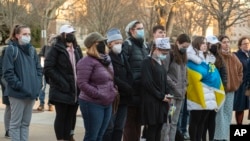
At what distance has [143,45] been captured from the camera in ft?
25.7

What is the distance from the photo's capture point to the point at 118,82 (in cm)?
713

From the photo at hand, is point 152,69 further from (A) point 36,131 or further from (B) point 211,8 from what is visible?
(B) point 211,8

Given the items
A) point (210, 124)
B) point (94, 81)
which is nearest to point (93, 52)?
point (94, 81)

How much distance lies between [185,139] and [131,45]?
7.84 feet

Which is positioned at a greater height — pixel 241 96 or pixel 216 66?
pixel 216 66

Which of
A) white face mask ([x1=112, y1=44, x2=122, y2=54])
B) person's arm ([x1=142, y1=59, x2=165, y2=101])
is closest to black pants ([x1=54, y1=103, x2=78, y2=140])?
white face mask ([x1=112, y1=44, x2=122, y2=54])

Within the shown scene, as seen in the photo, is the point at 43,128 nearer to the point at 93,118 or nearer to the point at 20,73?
the point at 20,73

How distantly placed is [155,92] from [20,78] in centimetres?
188

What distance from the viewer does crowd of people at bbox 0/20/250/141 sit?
6688mm

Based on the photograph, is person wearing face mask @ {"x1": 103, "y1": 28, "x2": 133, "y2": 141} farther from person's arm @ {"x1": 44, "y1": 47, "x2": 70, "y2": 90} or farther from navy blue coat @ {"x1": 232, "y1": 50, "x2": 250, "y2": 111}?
navy blue coat @ {"x1": 232, "y1": 50, "x2": 250, "y2": 111}

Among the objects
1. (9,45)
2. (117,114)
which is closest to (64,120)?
(117,114)

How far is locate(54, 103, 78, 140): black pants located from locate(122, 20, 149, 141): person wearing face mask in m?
0.87

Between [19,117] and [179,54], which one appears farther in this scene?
[179,54]

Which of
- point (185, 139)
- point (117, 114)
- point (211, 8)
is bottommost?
point (185, 139)
